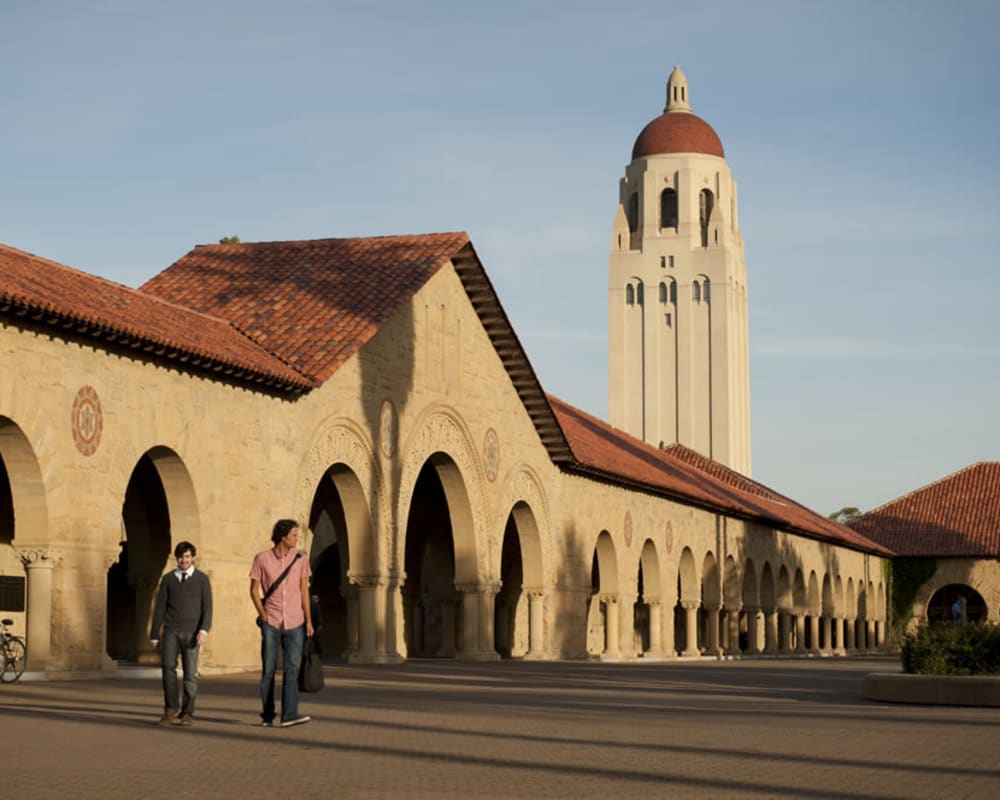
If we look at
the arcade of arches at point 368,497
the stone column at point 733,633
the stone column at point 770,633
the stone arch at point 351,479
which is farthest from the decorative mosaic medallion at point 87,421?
the stone column at point 770,633

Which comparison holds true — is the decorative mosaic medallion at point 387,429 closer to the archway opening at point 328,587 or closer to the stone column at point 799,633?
the archway opening at point 328,587

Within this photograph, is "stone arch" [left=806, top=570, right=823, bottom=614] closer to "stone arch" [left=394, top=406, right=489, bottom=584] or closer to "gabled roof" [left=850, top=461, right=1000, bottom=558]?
"gabled roof" [left=850, top=461, right=1000, bottom=558]

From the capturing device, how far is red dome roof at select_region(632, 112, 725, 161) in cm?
10944

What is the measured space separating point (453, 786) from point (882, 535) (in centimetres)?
6564

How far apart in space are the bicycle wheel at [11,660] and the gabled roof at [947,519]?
54219 millimetres

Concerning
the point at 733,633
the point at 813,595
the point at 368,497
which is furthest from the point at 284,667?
the point at 813,595

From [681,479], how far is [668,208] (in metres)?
63.9

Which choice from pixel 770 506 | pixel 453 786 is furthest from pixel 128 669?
pixel 770 506

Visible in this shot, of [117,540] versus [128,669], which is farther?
[128,669]

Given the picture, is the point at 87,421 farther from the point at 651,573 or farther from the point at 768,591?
the point at 768,591

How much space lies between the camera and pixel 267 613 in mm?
13172

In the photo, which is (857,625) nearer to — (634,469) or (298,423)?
(634,469)

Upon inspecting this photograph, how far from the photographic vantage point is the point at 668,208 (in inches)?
4345

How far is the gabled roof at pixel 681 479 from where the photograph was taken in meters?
40.1
